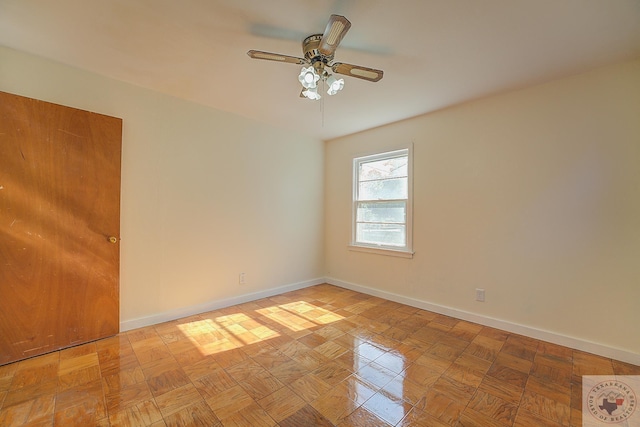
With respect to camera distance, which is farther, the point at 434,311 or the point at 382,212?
the point at 382,212

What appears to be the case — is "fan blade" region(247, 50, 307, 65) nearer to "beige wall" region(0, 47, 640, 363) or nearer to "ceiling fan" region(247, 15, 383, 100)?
"ceiling fan" region(247, 15, 383, 100)

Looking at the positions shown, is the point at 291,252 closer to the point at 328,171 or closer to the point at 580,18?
the point at 328,171

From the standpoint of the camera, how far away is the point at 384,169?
12.3 ft

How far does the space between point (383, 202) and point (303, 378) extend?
2540 mm

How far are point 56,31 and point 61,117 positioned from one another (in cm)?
66

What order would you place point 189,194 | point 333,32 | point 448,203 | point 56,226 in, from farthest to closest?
point 448,203
point 189,194
point 56,226
point 333,32

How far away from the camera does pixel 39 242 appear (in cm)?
205

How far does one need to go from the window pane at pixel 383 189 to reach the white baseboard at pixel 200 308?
1769mm

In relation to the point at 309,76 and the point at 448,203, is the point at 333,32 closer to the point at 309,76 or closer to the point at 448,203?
the point at 309,76

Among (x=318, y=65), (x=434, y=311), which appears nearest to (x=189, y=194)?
(x=318, y=65)

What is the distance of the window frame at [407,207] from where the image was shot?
3344 mm

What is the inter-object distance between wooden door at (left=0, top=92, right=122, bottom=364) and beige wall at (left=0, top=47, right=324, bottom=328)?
16cm

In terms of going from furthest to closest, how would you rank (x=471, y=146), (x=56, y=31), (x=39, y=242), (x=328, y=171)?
(x=328, y=171), (x=471, y=146), (x=39, y=242), (x=56, y=31)

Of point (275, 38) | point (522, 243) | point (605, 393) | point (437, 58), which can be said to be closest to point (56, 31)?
point (275, 38)
